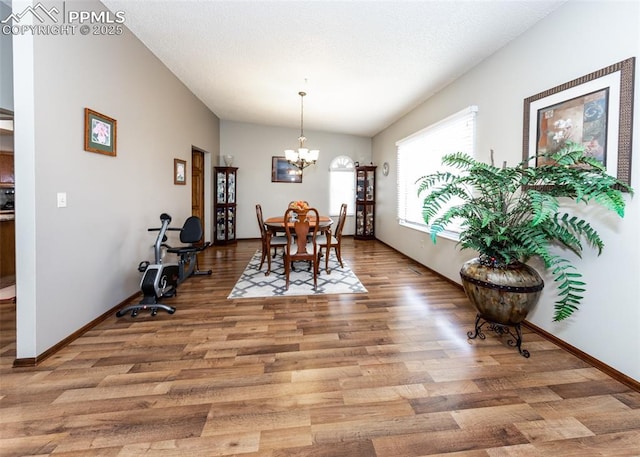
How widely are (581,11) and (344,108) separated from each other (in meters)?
3.38

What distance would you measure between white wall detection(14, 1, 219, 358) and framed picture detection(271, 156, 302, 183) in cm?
332

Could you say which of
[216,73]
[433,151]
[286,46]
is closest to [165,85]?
[216,73]

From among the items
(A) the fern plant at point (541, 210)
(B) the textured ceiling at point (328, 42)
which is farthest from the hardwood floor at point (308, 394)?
(B) the textured ceiling at point (328, 42)

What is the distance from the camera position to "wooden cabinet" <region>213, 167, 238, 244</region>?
243 inches

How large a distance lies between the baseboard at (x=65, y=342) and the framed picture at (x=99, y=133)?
147cm

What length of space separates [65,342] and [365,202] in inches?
231

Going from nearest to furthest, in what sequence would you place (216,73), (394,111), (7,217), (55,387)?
(55,387) → (7,217) → (216,73) → (394,111)

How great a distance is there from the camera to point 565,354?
6.77ft

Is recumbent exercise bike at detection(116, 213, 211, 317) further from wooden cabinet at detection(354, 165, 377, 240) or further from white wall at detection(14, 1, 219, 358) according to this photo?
wooden cabinet at detection(354, 165, 377, 240)

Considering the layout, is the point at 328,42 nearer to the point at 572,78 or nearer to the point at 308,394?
the point at 572,78

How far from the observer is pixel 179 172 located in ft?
13.8

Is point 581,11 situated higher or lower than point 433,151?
higher

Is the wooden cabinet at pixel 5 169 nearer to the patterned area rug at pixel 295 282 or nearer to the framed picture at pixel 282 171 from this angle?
the patterned area rug at pixel 295 282

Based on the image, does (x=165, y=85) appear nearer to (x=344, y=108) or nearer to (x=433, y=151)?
(x=344, y=108)
